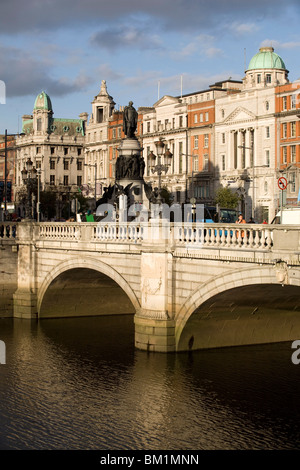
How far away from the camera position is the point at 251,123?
100m

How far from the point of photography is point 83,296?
4678cm

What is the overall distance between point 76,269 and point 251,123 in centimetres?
6128

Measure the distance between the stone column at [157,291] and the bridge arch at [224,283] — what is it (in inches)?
19.2

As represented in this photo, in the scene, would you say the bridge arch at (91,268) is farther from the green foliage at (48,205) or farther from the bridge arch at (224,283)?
the green foliage at (48,205)

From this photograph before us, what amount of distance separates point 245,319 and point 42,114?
124647 mm

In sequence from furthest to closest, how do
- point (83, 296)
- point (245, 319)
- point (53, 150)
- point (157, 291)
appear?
point (53, 150) < point (83, 296) < point (245, 319) < point (157, 291)

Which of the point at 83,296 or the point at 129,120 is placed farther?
the point at 83,296

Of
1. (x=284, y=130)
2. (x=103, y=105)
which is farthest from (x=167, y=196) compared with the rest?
(x=103, y=105)

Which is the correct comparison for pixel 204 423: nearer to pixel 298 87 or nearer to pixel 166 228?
pixel 166 228

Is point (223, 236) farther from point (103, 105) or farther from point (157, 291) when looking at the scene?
point (103, 105)

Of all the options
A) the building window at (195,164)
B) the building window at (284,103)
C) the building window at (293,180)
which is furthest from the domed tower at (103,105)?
the building window at (293,180)
